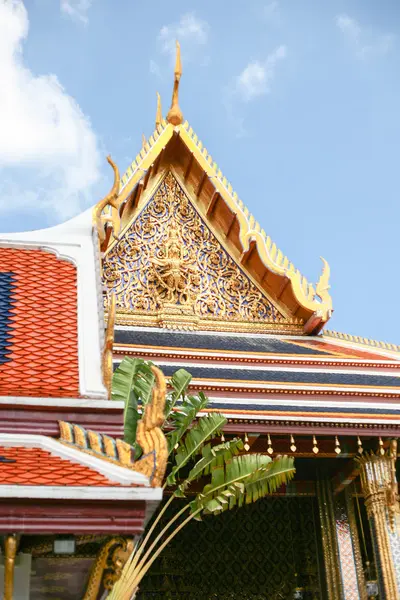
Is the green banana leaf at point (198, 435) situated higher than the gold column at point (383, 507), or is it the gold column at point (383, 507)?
the green banana leaf at point (198, 435)

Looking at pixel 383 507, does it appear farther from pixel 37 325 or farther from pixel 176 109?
pixel 176 109

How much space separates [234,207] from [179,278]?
1.25 m

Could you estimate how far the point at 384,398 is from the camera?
7.54 m

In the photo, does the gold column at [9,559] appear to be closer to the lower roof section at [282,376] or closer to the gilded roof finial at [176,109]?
the lower roof section at [282,376]

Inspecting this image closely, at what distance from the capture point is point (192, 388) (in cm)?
728

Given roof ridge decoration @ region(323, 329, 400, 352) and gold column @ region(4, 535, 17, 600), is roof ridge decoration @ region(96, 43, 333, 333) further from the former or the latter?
gold column @ region(4, 535, 17, 600)

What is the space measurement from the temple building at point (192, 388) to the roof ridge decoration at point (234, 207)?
0.08ft

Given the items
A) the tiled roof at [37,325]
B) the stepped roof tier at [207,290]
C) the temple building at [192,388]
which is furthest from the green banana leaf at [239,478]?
the tiled roof at [37,325]

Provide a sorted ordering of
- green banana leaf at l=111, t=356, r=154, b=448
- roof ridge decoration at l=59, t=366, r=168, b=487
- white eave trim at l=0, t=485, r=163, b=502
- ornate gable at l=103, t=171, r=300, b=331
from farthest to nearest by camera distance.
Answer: ornate gable at l=103, t=171, r=300, b=331 < green banana leaf at l=111, t=356, r=154, b=448 < roof ridge decoration at l=59, t=366, r=168, b=487 < white eave trim at l=0, t=485, r=163, b=502

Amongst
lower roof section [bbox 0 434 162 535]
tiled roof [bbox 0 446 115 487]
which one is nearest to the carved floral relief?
tiled roof [bbox 0 446 115 487]

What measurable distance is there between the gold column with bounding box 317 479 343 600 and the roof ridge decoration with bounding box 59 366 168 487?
15.4ft

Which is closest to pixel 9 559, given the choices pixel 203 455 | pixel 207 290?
pixel 203 455

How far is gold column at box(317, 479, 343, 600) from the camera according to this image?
25.0 ft

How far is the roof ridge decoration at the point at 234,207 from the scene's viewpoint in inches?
388
